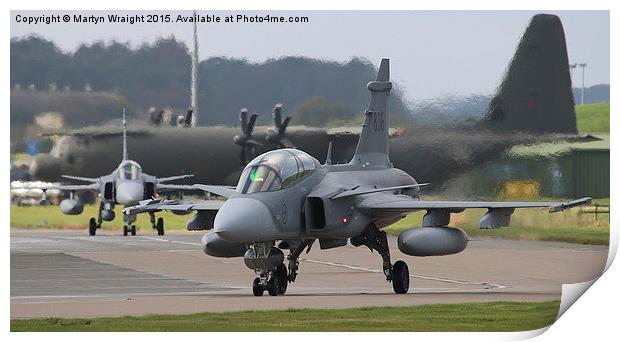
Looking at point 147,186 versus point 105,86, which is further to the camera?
point 147,186

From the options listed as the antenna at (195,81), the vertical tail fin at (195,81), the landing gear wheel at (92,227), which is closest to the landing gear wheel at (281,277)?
the antenna at (195,81)

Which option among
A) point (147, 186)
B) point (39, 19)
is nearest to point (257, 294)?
point (39, 19)

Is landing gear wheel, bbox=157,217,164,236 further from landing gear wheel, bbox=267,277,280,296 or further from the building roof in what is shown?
→ landing gear wheel, bbox=267,277,280,296

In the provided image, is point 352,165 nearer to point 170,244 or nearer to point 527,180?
point 527,180

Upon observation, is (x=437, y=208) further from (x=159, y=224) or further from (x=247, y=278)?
(x=159, y=224)

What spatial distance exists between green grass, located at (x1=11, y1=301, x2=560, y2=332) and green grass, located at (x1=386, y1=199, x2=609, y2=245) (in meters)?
10.2

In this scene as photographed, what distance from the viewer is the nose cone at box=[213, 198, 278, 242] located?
27.6 m

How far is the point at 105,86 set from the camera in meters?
43.0

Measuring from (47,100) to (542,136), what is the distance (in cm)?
1328

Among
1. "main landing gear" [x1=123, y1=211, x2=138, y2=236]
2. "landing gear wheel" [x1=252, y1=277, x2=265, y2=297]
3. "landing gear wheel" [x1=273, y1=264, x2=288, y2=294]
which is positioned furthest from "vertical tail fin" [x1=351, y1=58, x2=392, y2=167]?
"main landing gear" [x1=123, y1=211, x2=138, y2=236]

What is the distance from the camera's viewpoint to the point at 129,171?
54.6 meters

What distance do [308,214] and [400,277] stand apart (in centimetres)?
276

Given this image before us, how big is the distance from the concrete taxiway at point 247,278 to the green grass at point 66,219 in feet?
2.91
